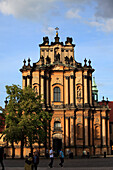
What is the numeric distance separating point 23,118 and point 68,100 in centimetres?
1312

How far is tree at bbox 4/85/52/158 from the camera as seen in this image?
45875 mm

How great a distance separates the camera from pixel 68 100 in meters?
57.8

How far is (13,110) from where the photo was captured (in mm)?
48031

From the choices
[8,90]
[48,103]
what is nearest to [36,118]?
[8,90]

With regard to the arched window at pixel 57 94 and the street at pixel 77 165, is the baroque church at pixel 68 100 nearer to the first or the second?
the arched window at pixel 57 94

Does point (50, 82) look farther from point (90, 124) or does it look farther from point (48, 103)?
point (90, 124)

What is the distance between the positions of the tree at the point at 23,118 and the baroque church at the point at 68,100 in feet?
28.4

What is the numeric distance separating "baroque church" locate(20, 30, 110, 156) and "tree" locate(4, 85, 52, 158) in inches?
341

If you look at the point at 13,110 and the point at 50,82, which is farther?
the point at 50,82

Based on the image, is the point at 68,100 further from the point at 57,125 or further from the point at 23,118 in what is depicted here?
the point at 23,118

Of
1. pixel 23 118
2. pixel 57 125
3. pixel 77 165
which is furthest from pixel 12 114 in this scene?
pixel 77 165

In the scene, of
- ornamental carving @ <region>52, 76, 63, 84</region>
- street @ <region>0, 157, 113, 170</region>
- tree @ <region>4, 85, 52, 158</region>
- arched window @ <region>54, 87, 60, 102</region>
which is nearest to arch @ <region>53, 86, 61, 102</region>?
arched window @ <region>54, 87, 60, 102</region>

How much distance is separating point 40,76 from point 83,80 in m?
7.19

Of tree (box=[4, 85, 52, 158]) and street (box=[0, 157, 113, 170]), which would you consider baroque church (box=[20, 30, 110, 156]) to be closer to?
tree (box=[4, 85, 52, 158])
